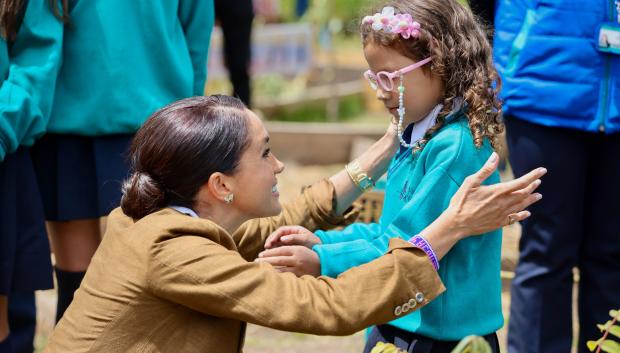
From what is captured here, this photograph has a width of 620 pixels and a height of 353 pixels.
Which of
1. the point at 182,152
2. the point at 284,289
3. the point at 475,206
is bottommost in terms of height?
the point at 284,289

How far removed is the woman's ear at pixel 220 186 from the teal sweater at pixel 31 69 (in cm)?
91

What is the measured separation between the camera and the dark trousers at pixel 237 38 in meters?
6.30

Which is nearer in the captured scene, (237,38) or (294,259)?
(294,259)

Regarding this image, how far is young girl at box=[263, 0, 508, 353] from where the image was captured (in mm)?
2363

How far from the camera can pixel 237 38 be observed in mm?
6566

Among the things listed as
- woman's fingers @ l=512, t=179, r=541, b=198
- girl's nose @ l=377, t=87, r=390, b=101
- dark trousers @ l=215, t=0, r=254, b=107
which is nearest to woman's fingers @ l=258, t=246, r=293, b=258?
girl's nose @ l=377, t=87, r=390, b=101

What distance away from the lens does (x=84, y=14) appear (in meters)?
3.11

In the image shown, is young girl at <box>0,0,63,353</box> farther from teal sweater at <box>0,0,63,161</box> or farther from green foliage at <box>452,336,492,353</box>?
green foliage at <box>452,336,492,353</box>

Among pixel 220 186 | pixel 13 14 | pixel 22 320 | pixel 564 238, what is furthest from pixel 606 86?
pixel 22 320

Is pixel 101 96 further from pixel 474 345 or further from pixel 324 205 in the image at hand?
pixel 474 345

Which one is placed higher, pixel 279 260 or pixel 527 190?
pixel 527 190

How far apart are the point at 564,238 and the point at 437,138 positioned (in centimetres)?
101

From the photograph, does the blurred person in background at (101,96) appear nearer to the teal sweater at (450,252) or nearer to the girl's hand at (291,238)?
the girl's hand at (291,238)

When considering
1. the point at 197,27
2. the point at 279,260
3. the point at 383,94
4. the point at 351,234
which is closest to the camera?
the point at 279,260
